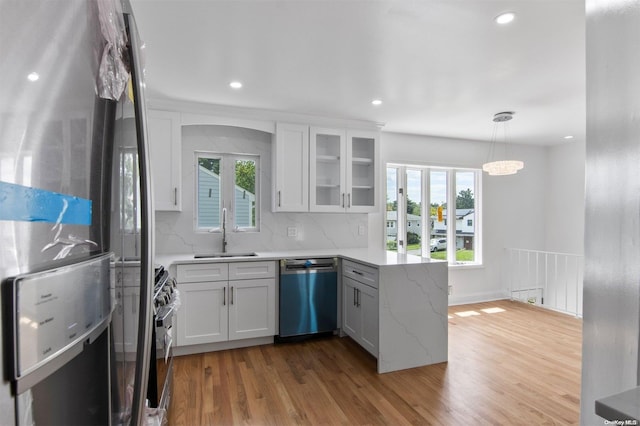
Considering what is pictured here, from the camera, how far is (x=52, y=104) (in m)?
0.37

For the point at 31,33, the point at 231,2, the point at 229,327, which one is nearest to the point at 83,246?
the point at 31,33

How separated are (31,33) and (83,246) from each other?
25 centimetres

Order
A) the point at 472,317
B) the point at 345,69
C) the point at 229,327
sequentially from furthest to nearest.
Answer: the point at 472,317 < the point at 229,327 < the point at 345,69

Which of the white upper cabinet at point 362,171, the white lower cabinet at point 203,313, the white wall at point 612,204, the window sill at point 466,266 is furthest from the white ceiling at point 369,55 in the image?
the window sill at point 466,266

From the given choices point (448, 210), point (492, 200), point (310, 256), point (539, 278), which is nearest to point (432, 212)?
→ point (448, 210)

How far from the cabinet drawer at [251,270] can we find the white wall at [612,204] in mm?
2736

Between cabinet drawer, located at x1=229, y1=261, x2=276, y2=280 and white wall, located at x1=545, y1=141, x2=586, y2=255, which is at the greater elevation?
white wall, located at x1=545, y1=141, x2=586, y2=255

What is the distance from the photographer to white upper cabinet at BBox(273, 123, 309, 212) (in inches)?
145

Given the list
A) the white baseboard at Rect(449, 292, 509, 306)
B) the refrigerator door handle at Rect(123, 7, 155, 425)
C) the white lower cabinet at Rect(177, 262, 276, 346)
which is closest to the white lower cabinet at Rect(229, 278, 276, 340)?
the white lower cabinet at Rect(177, 262, 276, 346)

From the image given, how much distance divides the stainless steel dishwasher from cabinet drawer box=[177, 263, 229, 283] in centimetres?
58

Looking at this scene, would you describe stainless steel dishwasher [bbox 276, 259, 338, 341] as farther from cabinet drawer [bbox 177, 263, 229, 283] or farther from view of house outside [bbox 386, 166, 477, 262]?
view of house outside [bbox 386, 166, 477, 262]

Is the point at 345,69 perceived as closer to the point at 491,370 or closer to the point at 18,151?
the point at 18,151

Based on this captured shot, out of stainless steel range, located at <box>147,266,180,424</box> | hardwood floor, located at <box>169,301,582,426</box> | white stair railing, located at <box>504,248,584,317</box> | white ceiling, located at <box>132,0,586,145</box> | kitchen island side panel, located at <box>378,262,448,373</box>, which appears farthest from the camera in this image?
white stair railing, located at <box>504,248,584,317</box>

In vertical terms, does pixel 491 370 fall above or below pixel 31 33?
below
